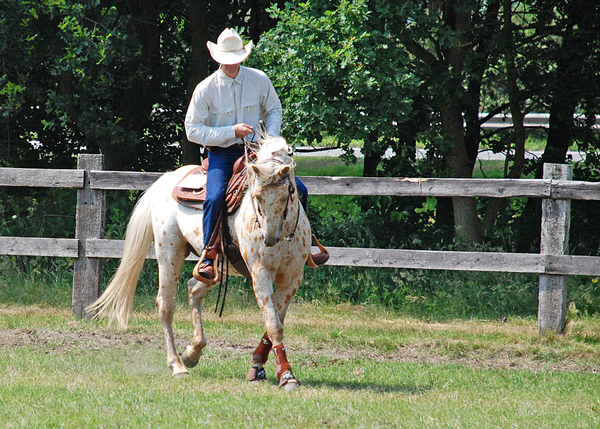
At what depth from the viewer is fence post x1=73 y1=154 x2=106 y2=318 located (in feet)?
27.7

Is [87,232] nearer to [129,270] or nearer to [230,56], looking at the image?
[129,270]

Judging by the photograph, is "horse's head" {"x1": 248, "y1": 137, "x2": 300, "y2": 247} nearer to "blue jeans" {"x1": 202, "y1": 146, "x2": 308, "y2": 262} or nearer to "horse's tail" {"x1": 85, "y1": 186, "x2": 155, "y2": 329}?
"blue jeans" {"x1": 202, "y1": 146, "x2": 308, "y2": 262}

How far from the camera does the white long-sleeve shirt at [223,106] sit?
5953mm

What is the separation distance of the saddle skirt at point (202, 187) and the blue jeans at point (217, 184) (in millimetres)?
79

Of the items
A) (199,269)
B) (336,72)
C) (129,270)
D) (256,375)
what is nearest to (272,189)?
(199,269)

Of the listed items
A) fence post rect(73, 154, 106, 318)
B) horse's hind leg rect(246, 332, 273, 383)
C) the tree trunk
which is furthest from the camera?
the tree trunk

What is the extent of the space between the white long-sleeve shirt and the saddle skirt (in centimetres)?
32

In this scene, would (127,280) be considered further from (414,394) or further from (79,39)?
(79,39)

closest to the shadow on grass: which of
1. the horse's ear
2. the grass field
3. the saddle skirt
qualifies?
the grass field

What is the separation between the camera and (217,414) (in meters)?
4.63

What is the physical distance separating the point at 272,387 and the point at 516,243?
645 cm

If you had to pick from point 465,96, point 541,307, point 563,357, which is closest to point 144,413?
point 563,357

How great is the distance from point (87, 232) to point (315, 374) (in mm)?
3753

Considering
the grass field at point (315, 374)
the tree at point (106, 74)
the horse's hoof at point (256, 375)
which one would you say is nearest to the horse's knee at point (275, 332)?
the grass field at point (315, 374)
